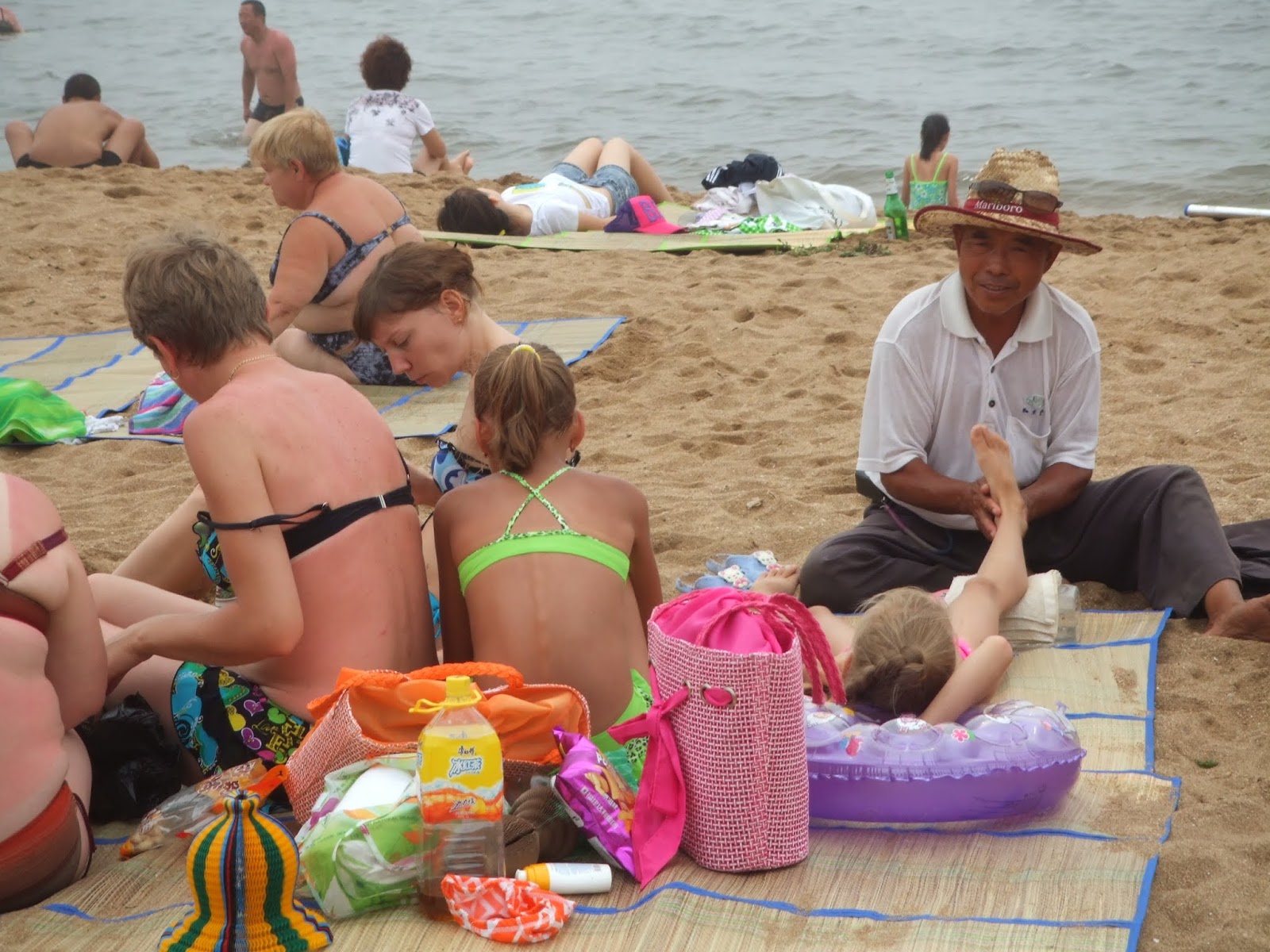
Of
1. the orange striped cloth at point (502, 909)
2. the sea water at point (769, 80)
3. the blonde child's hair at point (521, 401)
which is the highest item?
the blonde child's hair at point (521, 401)

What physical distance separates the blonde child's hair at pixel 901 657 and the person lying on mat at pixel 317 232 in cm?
279

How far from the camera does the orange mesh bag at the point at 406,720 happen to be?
2.53 meters

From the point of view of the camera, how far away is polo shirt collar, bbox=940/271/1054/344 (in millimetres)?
3793

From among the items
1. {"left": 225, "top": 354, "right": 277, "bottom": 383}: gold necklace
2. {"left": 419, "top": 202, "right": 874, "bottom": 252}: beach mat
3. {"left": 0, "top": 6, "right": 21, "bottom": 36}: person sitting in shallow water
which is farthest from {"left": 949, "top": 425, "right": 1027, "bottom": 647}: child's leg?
{"left": 0, "top": 6, "right": 21, "bottom": 36}: person sitting in shallow water

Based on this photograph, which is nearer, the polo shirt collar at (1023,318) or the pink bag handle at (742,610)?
the pink bag handle at (742,610)

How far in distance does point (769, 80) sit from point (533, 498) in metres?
18.4

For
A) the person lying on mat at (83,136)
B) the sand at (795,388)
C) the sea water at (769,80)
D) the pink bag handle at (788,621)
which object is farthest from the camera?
the sea water at (769,80)

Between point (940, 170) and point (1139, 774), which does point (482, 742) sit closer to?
point (1139, 774)

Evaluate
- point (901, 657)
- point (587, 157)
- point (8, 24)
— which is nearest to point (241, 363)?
point (901, 657)

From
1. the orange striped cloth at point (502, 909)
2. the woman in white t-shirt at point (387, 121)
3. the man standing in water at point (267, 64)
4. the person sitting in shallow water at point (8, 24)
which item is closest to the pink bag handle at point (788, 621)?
the orange striped cloth at point (502, 909)

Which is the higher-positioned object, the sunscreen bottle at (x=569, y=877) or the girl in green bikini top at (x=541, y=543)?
the girl in green bikini top at (x=541, y=543)

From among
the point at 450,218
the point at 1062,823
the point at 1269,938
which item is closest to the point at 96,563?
the point at 1062,823

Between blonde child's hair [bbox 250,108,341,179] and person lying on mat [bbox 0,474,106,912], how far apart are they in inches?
109

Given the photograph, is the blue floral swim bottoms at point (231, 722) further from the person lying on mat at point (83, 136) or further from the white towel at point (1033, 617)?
the person lying on mat at point (83, 136)
